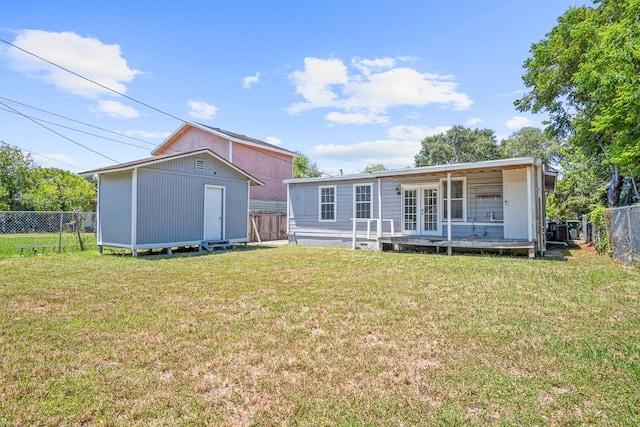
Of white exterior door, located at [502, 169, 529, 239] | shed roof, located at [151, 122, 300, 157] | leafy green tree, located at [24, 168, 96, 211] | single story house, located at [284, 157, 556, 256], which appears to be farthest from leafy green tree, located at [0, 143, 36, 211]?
white exterior door, located at [502, 169, 529, 239]

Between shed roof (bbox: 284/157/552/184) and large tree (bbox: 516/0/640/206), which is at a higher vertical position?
large tree (bbox: 516/0/640/206)

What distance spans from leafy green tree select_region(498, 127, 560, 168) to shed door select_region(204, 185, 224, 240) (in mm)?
34155

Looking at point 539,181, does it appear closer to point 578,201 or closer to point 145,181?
point 145,181

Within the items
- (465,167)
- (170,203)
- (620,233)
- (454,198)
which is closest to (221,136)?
(170,203)

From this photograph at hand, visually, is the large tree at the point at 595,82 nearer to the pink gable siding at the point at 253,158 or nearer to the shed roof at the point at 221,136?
the shed roof at the point at 221,136

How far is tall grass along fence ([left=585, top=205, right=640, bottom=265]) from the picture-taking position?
7676mm

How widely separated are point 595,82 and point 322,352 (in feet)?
35.4

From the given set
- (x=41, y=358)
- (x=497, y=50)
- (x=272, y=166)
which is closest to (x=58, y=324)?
(x=41, y=358)

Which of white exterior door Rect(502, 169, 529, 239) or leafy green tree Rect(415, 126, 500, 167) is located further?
leafy green tree Rect(415, 126, 500, 167)

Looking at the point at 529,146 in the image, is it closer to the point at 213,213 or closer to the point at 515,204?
the point at 515,204

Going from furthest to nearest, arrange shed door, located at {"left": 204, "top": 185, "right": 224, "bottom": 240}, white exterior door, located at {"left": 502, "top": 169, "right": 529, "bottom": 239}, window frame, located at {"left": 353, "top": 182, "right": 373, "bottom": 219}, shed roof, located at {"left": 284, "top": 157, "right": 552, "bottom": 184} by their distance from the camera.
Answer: window frame, located at {"left": 353, "top": 182, "right": 373, "bottom": 219}, shed door, located at {"left": 204, "top": 185, "right": 224, "bottom": 240}, white exterior door, located at {"left": 502, "top": 169, "right": 529, "bottom": 239}, shed roof, located at {"left": 284, "top": 157, "right": 552, "bottom": 184}

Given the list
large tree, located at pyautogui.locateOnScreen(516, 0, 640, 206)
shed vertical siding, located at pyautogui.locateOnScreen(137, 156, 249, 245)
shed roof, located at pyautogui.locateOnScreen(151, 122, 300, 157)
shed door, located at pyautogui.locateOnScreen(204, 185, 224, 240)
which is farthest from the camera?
shed roof, located at pyautogui.locateOnScreen(151, 122, 300, 157)

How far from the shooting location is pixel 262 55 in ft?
53.2

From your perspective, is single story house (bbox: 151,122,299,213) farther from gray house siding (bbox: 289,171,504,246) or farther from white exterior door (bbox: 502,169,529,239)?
white exterior door (bbox: 502,169,529,239)
